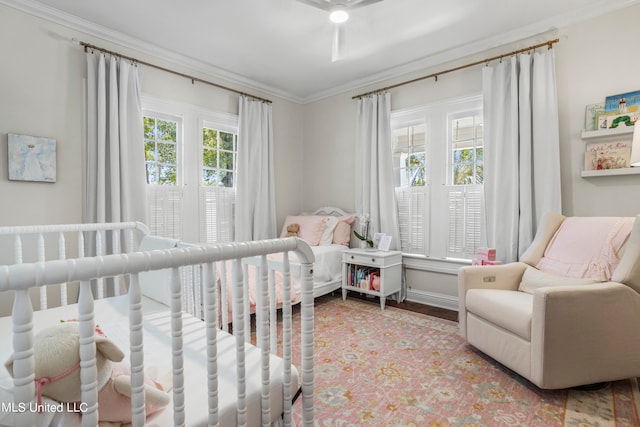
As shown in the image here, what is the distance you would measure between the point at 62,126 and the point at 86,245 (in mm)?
952

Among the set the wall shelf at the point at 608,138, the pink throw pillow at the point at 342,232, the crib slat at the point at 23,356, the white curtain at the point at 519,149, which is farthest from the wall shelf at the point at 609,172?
the crib slat at the point at 23,356

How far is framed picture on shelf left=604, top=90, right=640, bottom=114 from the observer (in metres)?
2.28

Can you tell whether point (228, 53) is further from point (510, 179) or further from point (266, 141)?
point (510, 179)

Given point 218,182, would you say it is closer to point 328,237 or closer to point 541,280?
point 328,237

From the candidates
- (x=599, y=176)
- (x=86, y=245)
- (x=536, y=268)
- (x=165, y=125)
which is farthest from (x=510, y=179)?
(x=86, y=245)

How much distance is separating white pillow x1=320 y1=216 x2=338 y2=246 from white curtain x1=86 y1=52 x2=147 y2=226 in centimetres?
186

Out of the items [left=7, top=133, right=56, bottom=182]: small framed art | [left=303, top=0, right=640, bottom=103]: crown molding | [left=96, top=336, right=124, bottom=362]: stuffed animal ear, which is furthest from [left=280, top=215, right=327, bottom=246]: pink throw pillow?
[left=96, top=336, right=124, bottom=362]: stuffed animal ear

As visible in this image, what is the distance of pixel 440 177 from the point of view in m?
3.27

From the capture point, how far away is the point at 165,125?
125 inches

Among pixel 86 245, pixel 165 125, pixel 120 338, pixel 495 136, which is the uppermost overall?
pixel 165 125

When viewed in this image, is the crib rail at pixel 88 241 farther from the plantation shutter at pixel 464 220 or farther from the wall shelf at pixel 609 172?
the wall shelf at pixel 609 172

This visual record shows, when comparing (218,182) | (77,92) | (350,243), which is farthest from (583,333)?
(77,92)

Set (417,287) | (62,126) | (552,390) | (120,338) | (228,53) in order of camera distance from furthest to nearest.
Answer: (417,287)
(228,53)
(62,126)
(552,390)
(120,338)

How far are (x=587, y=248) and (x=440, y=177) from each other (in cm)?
145
